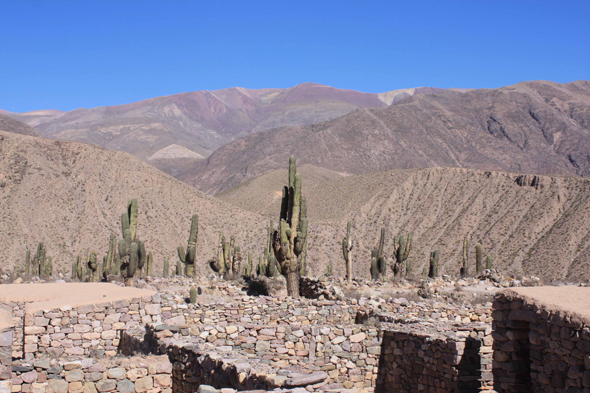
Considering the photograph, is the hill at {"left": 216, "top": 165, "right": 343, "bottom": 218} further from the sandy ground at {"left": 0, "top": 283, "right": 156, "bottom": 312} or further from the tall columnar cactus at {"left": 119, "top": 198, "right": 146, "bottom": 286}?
the sandy ground at {"left": 0, "top": 283, "right": 156, "bottom": 312}

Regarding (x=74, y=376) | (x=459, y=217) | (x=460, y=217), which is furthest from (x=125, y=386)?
(x=459, y=217)

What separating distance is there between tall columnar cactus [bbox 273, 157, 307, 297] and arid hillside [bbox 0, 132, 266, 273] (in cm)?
2594

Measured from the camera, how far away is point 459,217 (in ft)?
194

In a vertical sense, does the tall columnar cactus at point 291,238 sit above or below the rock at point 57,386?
above

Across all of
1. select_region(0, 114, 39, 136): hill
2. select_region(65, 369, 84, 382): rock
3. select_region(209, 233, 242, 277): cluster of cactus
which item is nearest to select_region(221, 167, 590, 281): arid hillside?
select_region(209, 233, 242, 277): cluster of cactus

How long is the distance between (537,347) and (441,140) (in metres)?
124

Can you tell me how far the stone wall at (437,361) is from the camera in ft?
24.8

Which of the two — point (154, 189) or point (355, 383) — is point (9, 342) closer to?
point (355, 383)

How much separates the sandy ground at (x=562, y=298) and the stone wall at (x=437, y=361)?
3.77 ft

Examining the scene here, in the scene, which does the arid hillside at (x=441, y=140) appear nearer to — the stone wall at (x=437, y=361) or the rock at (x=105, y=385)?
the stone wall at (x=437, y=361)

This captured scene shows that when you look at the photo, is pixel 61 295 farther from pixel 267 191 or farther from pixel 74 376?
pixel 267 191

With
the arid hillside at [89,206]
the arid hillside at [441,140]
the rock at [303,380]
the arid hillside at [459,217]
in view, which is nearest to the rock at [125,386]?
the rock at [303,380]

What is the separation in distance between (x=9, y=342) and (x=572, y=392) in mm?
6042

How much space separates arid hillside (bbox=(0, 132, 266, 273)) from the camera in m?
48.7
